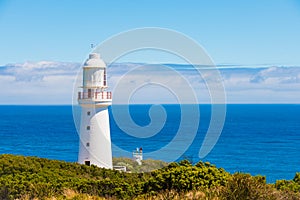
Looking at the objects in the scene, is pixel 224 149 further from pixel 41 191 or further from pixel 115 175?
pixel 41 191

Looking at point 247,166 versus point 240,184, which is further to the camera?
point 247,166

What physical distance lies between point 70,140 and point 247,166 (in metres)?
32.3

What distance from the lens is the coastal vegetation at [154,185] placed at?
9812mm

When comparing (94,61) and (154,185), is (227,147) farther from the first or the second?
(154,185)

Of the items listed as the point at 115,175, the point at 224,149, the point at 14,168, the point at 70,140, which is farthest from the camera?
the point at 70,140

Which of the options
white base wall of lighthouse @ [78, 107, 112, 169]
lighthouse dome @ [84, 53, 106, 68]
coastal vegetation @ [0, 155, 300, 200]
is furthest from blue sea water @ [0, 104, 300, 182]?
coastal vegetation @ [0, 155, 300, 200]

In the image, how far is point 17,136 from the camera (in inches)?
2972

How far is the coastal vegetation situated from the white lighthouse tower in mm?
3629

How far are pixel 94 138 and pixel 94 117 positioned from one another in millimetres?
1043

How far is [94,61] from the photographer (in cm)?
2272

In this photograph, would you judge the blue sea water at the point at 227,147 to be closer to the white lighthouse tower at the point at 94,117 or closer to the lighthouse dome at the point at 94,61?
the white lighthouse tower at the point at 94,117

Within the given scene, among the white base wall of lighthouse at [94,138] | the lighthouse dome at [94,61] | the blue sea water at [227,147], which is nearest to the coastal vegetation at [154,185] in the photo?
the white base wall of lighthouse at [94,138]

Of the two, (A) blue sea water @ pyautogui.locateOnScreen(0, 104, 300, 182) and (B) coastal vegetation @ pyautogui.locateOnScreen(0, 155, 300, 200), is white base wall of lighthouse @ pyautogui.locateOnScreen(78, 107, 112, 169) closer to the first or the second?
(B) coastal vegetation @ pyautogui.locateOnScreen(0, 155, 300, 200)

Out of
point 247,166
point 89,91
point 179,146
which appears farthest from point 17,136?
point 89,91
